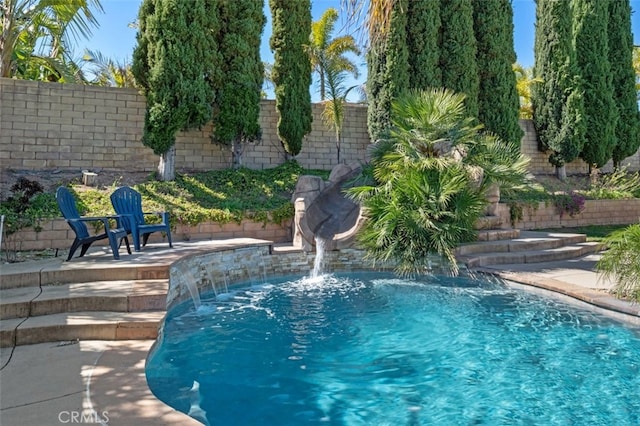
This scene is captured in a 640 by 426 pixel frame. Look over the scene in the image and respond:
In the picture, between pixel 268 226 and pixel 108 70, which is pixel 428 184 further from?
pixel 108 70

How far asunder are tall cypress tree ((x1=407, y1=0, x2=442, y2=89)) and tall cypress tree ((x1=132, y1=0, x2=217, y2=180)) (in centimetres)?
615

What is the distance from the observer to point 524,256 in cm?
741

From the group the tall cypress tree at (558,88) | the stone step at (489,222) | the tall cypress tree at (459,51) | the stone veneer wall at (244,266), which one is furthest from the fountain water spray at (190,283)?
the tall cypress tree at (558,88)

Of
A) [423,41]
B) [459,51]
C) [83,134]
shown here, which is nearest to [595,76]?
[459,51]

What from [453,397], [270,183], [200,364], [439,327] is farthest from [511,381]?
[270,183]

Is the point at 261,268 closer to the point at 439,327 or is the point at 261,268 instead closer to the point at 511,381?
the point at 439,327

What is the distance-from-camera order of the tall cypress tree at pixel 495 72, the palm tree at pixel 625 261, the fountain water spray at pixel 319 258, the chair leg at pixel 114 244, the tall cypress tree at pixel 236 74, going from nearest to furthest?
the palm tree at pixel 625 261 < the chair leg at pixel 114 244 < the fountain water spray at pixel 319 258 < the tall cypress tree at pixel 236 74 < the tall cypress tree at pixel 495 72

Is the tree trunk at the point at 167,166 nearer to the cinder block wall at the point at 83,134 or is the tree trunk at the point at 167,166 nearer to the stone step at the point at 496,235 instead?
the cinder block wall at the point at 83,134

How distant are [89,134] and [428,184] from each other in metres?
8.04

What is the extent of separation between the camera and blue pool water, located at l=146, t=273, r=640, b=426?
2.71m

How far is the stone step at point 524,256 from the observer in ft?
23.3

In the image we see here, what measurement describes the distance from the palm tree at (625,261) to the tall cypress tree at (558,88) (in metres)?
11.3

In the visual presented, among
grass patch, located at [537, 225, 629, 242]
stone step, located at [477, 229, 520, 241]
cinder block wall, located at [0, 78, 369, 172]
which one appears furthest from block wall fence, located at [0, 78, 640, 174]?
grass patch, located at [537, 225, 629, 242]

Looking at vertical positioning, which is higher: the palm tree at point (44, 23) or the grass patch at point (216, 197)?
the palm tree at point (44, 23)
